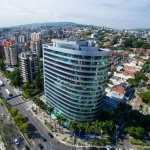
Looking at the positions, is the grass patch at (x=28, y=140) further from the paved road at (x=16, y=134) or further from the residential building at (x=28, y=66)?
the residential building at (x=28, y=66)

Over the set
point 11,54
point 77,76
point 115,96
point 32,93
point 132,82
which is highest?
point 77,76

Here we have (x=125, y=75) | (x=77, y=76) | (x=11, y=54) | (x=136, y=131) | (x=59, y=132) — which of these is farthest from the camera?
(x=11, y=54)

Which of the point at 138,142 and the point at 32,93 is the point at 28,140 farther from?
the point at 138,142

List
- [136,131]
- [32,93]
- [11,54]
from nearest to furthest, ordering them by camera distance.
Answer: [136,131], [32,93], [11,54]

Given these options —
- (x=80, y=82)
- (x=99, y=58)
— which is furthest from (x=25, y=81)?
(x=99, y=58)

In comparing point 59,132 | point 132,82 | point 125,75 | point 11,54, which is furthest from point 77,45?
point 11,54

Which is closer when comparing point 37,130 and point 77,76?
point 77,76
